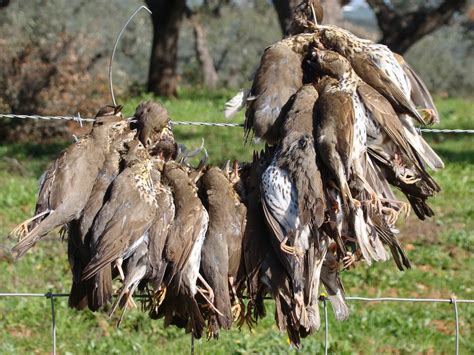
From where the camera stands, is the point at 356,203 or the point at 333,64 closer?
the point at 356,203

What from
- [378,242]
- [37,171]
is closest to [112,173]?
[378,242]

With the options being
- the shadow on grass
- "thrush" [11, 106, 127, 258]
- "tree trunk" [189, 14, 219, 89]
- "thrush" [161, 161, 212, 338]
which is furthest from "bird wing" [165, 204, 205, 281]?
"tree trunk" [189, 14, 219, 89]

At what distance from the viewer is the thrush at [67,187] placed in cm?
330

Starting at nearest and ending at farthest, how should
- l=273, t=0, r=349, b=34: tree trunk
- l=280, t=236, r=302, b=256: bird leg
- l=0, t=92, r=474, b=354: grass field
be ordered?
l=280, t=236, r=302, b=256: bird leg → l=0, t=92, r=474, b=354: grass field → l=273, t=0, r=349, b=34: tree trunk

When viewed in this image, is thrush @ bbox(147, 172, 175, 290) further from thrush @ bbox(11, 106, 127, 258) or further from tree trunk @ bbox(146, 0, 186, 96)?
tree trunk @ bbox(146, 0, 186, 96)

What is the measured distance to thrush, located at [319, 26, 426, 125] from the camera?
3.50 m

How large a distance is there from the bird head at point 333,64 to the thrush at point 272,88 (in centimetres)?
10

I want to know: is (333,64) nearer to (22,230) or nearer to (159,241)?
(159,241)

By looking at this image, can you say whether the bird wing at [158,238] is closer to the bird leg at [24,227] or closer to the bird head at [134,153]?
the bird head at [134,153]

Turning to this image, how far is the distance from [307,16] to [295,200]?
3.39ft

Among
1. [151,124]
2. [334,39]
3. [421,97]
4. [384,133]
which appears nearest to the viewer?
[384,133]

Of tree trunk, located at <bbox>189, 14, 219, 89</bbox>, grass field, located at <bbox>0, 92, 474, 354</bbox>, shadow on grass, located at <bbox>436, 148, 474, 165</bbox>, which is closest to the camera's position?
grass field, located at <bbox>0, 92, 474, 354</bbox>

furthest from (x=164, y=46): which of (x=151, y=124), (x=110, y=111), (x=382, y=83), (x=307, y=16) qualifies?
(x=382, y=83)

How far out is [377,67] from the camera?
3.56 m
